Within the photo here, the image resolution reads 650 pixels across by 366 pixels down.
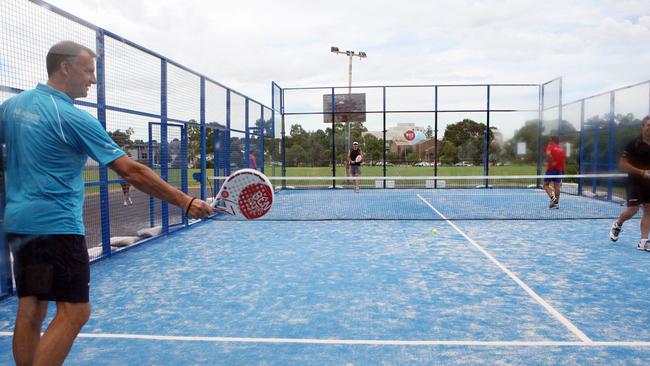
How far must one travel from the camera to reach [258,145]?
14.3 metres

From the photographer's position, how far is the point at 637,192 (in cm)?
635

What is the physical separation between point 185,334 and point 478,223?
6.42m

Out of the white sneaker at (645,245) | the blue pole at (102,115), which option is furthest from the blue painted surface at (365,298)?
the blue pole at (102,115)

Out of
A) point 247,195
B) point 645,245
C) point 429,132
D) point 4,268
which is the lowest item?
point 645,245

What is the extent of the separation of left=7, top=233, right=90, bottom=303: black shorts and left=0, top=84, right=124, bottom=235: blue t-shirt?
0.05m

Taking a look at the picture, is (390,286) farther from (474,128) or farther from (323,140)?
(323,140)

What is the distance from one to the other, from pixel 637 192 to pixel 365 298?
13.9 ft

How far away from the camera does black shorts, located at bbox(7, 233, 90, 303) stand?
206 cm

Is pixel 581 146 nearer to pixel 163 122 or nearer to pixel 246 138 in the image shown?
pixel 246 138

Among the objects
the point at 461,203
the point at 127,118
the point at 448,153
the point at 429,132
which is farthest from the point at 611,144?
the point at 127,118

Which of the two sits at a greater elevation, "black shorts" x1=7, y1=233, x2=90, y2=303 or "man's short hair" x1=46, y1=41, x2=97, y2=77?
"man's short hair" x1=46, y1=41, x2=97, y2=77

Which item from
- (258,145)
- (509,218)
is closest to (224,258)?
(509,218)

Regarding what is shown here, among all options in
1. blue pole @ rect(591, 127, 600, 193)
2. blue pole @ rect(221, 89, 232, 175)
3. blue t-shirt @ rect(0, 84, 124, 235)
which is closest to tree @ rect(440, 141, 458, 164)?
blue pole @ rect(591, 127, 600, 193)

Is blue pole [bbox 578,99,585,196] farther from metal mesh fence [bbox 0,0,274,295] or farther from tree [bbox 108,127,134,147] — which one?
tree [bbox 108,127,134,147]
